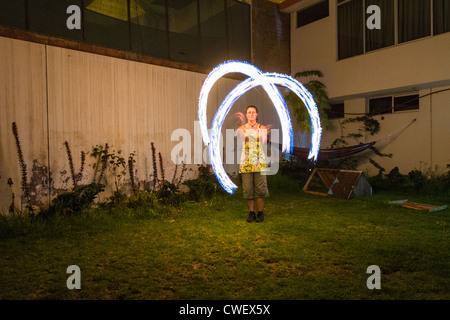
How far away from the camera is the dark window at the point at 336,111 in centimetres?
1207

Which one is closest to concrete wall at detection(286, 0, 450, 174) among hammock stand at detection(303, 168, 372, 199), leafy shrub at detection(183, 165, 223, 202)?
hammock stand at detection(303, 168, 372, 199)

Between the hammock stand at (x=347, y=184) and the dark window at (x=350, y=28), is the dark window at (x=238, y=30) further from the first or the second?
the hammock stand at (x=347, y=184)

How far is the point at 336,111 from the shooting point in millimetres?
12203

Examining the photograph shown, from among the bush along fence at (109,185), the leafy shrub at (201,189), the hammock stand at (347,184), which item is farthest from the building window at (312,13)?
the leafy shrub at (201,189)

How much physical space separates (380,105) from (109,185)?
8.77 m

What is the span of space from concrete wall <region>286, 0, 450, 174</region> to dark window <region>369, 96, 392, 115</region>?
0.65 feet

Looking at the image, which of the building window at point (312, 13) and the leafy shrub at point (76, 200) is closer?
the leafy shrub at point (76, 200)

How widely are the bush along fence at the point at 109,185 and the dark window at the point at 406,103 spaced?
6387 mm

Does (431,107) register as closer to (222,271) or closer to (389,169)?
(389,169)

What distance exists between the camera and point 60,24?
7250 millimetres

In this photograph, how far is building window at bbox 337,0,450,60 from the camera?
30.6 feet

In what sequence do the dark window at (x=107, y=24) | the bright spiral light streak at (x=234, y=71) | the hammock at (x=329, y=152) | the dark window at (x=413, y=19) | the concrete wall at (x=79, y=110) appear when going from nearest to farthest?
the concrete wall at (x=79, y=110) < the bright spiral light streak at (x=234, y=71) < the dark window at (x=107, y=24) < the hammock at (x=329, y=152) < the dark window at (x=413, y=19)

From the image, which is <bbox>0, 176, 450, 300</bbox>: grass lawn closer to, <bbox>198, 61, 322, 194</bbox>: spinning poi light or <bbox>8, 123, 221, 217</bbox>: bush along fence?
<bbox>8, 123, 221, 217</bbox>: bush along fence

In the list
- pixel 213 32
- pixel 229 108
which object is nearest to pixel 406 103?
pixel 213 32
